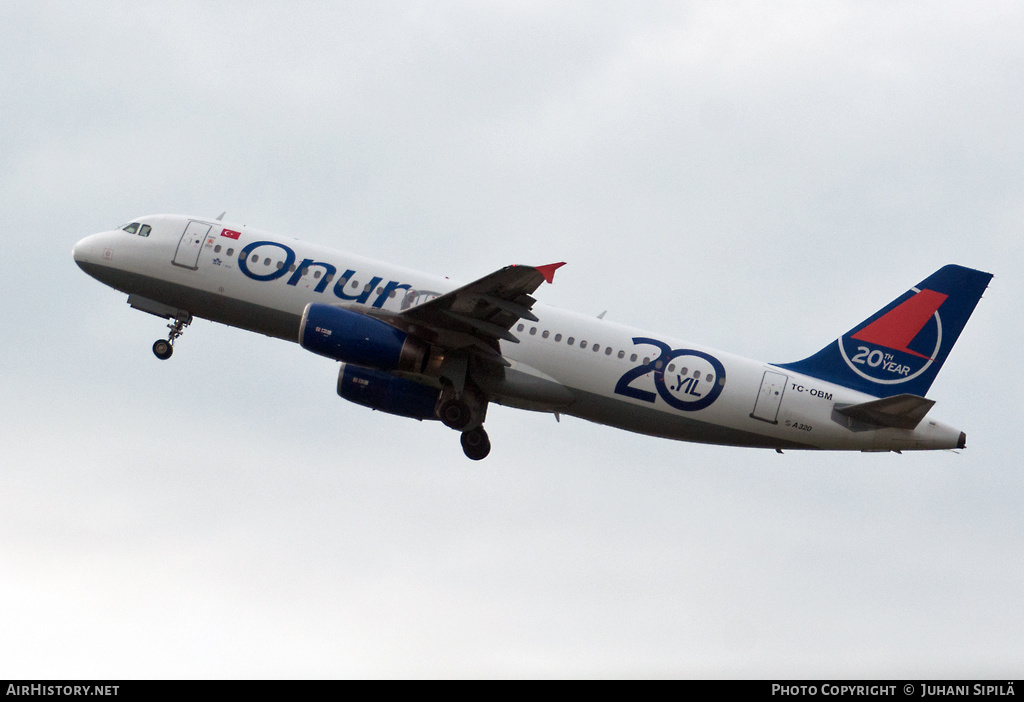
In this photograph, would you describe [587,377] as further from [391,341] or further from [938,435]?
[938,435]

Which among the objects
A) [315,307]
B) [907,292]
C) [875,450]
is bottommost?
[875,450]

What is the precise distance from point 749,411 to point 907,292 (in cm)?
682

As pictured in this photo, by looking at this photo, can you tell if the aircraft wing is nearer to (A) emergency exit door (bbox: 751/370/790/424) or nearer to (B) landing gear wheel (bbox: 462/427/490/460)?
(B) landing gear wheel (bbox: 462/427/490/460)

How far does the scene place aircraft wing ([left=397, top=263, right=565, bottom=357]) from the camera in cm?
3222

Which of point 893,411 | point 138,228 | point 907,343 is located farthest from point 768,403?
point 138,228

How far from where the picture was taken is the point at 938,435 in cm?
3428

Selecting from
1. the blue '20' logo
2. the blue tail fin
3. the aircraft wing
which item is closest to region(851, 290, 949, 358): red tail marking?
the blue tail fin

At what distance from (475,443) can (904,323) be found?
1430 cm

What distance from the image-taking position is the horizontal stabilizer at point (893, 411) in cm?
3309

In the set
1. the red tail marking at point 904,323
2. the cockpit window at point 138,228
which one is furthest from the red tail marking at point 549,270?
the cockpit window at point 138,228

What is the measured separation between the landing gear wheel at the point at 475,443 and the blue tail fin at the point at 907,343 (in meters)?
10.3

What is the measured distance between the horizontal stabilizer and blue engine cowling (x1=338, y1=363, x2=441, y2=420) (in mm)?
13007
